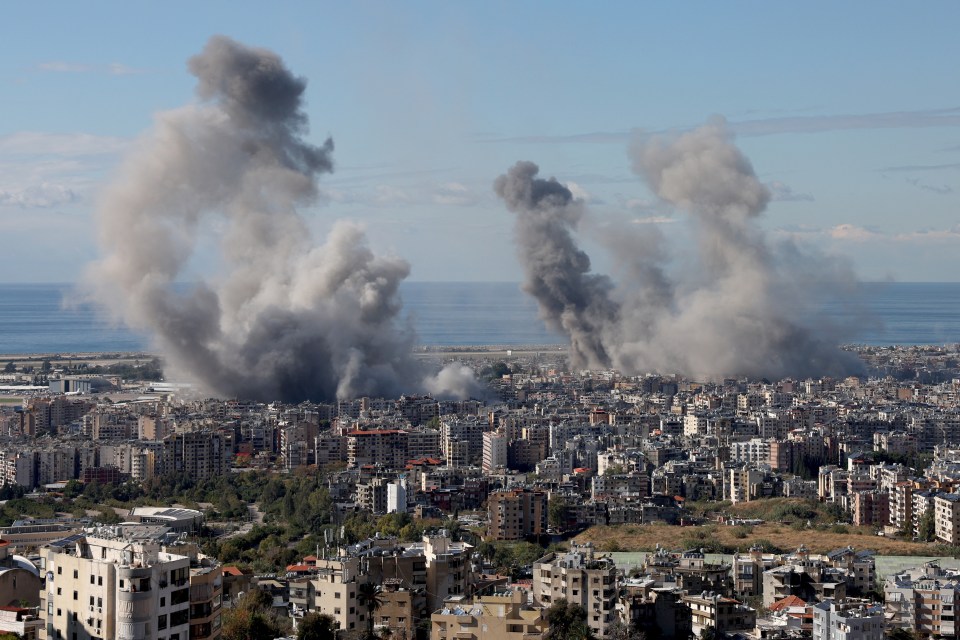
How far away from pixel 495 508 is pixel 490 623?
523 inches

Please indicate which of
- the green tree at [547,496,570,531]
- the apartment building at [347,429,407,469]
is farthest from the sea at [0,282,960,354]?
the green tree at [547,496,570,531]

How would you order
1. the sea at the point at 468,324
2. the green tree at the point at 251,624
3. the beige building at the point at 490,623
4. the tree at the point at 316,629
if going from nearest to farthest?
the beige building at the point at 490,623 < the tree at the point at 316,629 < the green tree at the point at 251,624 < the sea at the point at 468,324

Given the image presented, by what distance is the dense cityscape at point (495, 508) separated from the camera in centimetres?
1673

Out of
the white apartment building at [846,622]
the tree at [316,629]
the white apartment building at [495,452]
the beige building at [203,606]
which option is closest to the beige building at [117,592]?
the beige building at [203,606]

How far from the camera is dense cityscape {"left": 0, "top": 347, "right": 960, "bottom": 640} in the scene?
16734 mm

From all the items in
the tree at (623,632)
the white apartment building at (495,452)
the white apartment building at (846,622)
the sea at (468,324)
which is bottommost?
the tree at (623,632)

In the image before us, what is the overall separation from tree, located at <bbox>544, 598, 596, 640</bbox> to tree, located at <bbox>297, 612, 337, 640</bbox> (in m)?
2.06

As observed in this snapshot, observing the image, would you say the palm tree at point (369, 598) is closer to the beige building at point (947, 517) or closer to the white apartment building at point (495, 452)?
the beige building at point (947, 517)

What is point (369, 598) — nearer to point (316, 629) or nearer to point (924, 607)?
point (316, 629)

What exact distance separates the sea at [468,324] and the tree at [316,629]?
38.3m

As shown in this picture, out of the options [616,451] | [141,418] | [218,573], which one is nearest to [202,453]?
[141,418]

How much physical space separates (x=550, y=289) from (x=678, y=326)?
4.37 meters

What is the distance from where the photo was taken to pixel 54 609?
13328mm

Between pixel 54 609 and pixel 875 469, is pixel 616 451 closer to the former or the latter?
pixel 875 469
